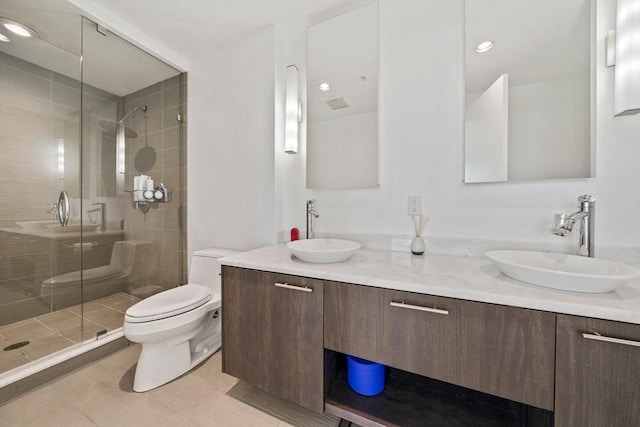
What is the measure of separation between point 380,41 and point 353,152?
→ 68 centimetres

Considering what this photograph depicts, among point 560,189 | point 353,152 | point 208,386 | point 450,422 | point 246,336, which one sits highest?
point 353,152

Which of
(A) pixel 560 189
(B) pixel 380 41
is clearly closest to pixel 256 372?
(A) pixel 560 189

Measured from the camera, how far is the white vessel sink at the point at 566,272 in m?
0.68

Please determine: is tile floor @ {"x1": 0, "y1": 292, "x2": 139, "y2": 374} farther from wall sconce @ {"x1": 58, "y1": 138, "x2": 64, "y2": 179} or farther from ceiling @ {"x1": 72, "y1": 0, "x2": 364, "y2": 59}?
ceiling @ {"x1": 72, "y1": 0, "x2": 364, "y2": 59}

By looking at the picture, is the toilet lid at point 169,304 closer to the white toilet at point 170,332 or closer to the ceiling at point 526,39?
the white toilet at point 170,332

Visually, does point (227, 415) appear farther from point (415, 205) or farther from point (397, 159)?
point (397, 159)

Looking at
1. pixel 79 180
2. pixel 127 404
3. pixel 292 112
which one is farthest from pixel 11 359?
pixel 292 112

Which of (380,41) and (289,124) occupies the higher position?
(380,41)

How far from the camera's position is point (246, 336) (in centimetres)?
115

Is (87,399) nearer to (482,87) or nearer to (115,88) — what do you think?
(115,88)

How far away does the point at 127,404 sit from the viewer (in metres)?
1.23

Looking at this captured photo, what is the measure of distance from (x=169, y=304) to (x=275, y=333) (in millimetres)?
796

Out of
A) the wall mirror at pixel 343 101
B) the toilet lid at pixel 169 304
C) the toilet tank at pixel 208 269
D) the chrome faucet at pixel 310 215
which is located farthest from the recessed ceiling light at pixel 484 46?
→ the toilet lid at pixel 169 304

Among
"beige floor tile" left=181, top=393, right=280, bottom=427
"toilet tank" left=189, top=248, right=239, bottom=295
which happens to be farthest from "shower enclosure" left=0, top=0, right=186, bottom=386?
"beige floor tile" left=181, top=393, right=280, bottom=427
